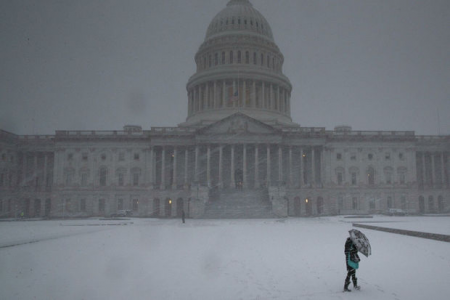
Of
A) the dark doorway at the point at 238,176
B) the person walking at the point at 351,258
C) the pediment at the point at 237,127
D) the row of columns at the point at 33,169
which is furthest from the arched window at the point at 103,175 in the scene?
the person walking at the point at 351,258

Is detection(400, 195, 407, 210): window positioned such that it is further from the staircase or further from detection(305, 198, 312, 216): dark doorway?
the staircase

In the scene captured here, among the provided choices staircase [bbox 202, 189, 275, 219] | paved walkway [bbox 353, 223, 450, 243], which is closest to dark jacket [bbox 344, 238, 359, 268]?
paved walkway [bbox 353, 223, 450, 243]

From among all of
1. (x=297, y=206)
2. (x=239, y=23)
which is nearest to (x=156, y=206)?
(x=297, y=206)

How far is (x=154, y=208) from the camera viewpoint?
65.3 m

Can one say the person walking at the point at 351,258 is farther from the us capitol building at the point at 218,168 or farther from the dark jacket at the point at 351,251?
the us capitol building at the point at 218,168

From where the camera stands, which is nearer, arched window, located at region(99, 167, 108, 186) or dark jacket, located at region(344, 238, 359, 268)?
dark jacket, located at region(344, 238, 359, 268)

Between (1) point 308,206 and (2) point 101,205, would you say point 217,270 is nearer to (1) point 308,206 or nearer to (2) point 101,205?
(1) point 308,206

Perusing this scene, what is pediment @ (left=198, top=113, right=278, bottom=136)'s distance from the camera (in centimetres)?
6406

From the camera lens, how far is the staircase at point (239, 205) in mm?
51531

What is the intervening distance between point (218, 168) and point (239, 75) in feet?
77.4

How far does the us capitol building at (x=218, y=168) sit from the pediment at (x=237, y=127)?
173 mm

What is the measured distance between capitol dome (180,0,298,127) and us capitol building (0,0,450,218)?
36.0ft

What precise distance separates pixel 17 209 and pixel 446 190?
80.7 meters

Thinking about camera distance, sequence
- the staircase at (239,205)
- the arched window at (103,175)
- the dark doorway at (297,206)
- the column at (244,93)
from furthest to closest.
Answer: the column at (244,93)
the arched window at (103,175)
the dark doorway at (297,206)
the staircase at (239,205)
